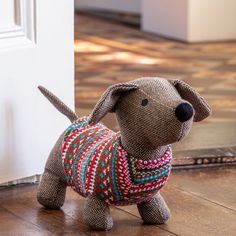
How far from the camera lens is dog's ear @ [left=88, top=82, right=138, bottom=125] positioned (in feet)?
4.34

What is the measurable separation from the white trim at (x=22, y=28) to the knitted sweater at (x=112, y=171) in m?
0.28

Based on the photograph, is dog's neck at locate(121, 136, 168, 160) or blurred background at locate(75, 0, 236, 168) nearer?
dog's neck at locate(121, 136, 168, 160)

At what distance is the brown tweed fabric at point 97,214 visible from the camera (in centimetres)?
140

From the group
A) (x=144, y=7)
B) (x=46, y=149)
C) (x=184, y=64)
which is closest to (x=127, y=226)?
(x=46, y=149)

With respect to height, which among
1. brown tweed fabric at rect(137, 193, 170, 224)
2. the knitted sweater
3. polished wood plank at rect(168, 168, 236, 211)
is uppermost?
the knitted sweater

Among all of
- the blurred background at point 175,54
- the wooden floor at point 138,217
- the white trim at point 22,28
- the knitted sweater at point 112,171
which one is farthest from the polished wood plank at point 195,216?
the white trim at point 22,28

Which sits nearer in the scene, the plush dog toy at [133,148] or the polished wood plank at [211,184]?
the plush dog toy at [133,148]

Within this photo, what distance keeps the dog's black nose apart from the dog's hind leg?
0.30 m

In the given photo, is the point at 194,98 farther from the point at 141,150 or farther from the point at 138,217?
the point at 138,217

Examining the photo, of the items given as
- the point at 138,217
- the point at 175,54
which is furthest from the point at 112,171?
the point at 175,54

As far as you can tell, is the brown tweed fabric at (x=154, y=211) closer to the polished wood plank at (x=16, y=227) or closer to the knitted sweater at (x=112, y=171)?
the knitted sweater at (x=112, y=171)

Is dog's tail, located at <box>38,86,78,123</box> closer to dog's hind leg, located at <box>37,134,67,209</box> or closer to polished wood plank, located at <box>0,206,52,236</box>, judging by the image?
dog's hind leg, located at <box>37,134,67,209</box>

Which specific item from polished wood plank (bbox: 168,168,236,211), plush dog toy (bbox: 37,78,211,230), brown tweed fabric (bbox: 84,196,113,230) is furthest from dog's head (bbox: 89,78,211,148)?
polished wood plank (bbox: 168,168,236,211)

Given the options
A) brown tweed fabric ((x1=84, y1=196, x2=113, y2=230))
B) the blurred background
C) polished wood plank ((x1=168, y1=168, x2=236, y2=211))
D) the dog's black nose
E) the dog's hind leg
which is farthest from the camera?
the blurred background
